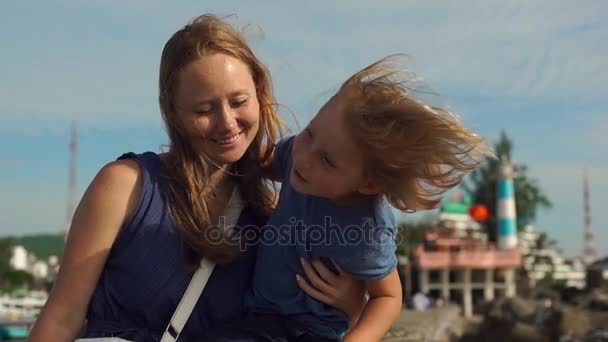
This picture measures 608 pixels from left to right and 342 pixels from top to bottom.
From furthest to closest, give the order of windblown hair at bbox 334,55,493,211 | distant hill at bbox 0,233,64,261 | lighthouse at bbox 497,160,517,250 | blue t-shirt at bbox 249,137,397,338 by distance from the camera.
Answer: distant hill at bbox 0,233,64,261 → lighthouse at bbox 497,160,517,250 → blue t-shirt at bbox 249,137,397,338 → windblown hair at bbox 334,55,493,211

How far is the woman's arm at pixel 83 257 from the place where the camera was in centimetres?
200

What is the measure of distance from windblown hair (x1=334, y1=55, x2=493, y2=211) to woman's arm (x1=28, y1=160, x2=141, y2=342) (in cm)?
59

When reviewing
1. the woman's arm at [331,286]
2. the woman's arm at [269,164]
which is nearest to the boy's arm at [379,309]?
the woman's arm at [331,286]

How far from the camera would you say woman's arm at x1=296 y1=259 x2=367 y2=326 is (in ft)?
6.74

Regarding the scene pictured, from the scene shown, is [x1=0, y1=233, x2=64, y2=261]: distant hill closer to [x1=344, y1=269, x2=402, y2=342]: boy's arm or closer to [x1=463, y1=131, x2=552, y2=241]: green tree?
[x1=463, y1=131, x2=552, y2=241]: green tree

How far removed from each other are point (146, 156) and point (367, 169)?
590mm

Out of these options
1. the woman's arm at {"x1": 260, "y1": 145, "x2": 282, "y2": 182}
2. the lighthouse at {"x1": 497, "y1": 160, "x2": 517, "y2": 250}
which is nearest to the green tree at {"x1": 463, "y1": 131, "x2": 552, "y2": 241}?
the lighthouse at {"x1": 497, "y1": 160, "x2": 517, "y2": 250}

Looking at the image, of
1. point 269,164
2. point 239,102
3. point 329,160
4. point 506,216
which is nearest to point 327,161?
point 329,160

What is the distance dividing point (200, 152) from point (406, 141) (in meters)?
0.61

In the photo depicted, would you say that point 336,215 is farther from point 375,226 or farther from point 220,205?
point 220,205

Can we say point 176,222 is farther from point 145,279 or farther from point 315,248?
point 315,248

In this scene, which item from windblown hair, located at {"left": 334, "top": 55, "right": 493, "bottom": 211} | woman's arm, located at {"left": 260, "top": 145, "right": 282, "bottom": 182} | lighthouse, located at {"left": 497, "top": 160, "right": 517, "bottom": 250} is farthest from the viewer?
lighthouse, located at {"left": 497, "top": 160, "right": 517, "bottom": 250}

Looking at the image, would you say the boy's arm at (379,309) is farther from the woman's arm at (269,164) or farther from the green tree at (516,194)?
the green tree at (516,194)

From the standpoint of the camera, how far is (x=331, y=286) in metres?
2.05
